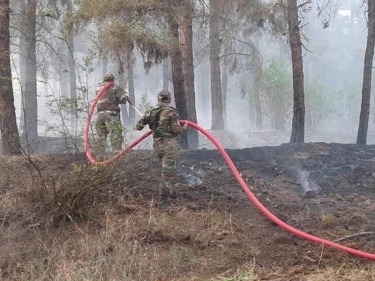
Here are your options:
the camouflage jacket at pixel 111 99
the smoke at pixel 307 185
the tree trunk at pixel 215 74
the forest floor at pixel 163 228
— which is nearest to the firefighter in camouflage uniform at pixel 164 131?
the forest floor at pixel 163 228

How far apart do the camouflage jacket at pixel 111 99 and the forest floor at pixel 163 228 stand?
4.33 ft

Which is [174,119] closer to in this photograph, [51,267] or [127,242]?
[127,242]

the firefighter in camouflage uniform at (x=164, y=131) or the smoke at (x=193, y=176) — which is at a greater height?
the firefighter in camouflage uniform at (x=164, y=131)

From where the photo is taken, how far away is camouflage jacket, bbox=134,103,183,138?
291 inches

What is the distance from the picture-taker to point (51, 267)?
5.38 meters

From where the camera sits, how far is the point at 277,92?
2788cm

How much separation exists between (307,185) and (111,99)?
12.5 ft

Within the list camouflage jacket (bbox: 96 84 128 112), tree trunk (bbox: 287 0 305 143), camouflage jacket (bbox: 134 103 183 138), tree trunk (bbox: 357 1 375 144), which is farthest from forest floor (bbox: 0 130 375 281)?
tree trunk (bbox: 357 1 375 144)

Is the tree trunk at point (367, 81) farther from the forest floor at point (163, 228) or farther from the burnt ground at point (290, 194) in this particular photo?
the forest floor at point (163, 228)

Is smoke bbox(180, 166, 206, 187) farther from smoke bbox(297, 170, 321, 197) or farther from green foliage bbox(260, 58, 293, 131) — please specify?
green foliage bbox(260, 58, 293, 131)

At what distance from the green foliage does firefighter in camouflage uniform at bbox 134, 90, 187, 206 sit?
20517 mm

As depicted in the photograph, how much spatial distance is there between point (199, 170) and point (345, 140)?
72.3ft

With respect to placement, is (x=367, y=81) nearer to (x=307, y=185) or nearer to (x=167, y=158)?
(x=307, y=185)

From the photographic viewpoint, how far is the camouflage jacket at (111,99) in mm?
9234
